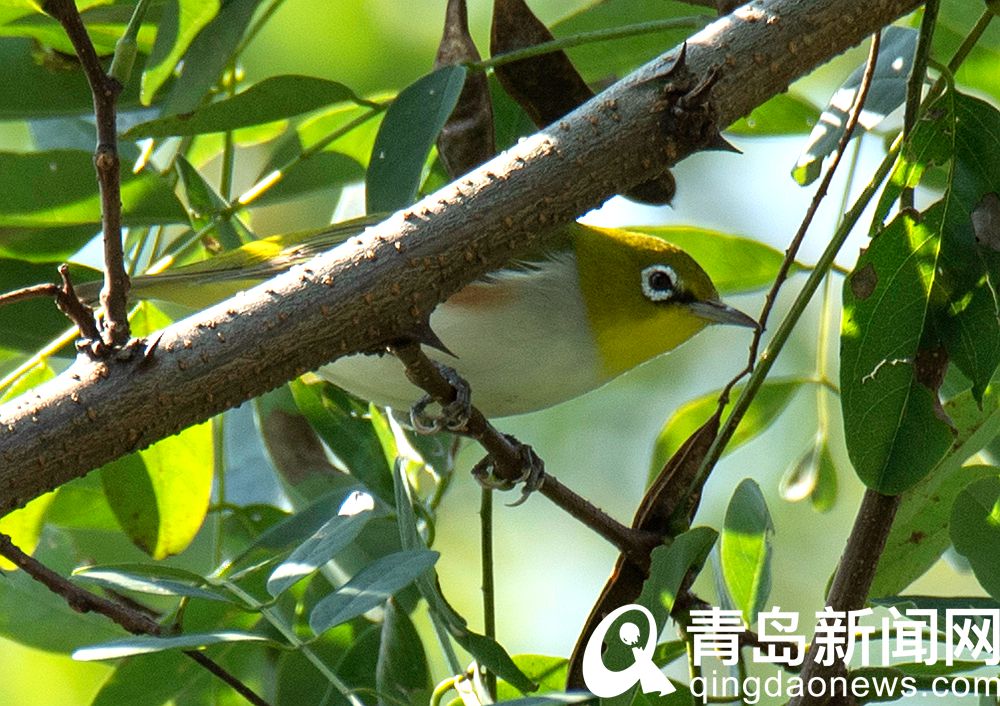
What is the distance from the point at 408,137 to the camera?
2.35 metres

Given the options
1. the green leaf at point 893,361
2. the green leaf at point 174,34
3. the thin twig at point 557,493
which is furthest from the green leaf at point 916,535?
the green leaf at point 174,34

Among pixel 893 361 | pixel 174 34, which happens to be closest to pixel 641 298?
pixel 893 361

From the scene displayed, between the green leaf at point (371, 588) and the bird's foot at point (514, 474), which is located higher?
the bird's foot at point (514, 474)

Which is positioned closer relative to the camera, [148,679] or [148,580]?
[148,580]

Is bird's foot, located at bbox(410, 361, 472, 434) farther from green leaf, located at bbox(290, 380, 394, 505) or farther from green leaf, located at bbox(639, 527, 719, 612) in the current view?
green leaf, located at bbox(639, 527, 719, 612)

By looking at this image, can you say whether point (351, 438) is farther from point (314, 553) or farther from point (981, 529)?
point (981, 529)

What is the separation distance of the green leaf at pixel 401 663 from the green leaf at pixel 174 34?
1.05 metres

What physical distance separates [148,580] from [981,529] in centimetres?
135

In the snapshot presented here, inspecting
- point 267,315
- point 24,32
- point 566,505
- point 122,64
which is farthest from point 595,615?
point 24,32

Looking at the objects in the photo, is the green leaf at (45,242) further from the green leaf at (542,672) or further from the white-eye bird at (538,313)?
the green leaf at (542,672)

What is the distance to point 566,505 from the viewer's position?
2.29 metres

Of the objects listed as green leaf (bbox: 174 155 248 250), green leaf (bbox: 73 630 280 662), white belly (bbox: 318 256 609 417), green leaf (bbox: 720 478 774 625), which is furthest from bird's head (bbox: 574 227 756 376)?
green leaf (bbox: 73 630 280 662)

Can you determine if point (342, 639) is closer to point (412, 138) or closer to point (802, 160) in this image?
point (412, 138)

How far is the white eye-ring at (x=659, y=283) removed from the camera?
3473 millimetres
